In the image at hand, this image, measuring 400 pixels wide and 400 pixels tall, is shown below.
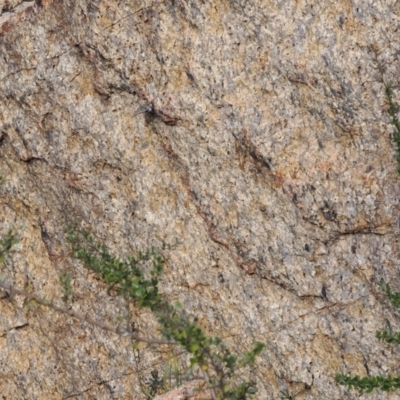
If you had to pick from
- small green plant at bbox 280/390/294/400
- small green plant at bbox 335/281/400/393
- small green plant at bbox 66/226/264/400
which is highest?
small green plant at bbox 66/226/264/400

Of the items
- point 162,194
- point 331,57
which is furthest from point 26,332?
point 331,57

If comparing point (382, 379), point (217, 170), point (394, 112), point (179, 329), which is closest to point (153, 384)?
point (217, 170)

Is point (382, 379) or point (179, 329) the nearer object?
point (179, 329)

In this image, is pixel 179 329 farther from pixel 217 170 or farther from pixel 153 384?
pixel 153 384

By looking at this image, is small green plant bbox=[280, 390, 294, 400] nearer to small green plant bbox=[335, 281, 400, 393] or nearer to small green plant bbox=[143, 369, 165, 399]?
small green plant bbox=[335, 281, 400, 393]

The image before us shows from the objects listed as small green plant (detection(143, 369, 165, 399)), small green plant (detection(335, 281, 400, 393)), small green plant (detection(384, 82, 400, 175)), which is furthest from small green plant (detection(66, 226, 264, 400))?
small green plant (detection(143, 369, 165, 399))

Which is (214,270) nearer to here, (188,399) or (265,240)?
(265,240)

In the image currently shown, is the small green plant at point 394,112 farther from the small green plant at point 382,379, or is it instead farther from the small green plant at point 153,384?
the small green plant at point 153,384
